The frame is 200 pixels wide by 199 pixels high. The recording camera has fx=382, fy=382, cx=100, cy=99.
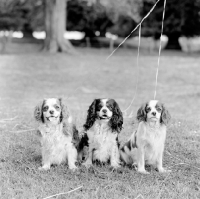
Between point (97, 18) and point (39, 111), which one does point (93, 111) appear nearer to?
point (39, 111)

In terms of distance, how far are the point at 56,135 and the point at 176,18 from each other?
3100 cm

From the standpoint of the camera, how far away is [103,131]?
570 centimetres

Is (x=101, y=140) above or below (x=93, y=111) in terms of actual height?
below

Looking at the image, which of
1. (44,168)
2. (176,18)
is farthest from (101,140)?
(176,18)

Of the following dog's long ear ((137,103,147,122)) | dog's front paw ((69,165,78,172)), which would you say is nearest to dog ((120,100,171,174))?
dog's long ear ((137,103,147,122))

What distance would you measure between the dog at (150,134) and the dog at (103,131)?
1.01 ft

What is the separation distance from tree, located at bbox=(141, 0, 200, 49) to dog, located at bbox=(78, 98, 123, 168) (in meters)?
29.4

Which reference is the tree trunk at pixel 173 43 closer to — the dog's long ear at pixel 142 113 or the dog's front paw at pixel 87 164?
the dog's front paw at pixel 87 164

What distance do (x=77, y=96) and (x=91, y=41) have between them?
30.1 metres

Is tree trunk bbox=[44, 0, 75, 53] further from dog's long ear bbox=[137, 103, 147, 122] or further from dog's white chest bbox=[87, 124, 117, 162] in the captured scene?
dog's long ear bbox=[137, 103, 147, 122]

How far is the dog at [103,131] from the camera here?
5566 mm

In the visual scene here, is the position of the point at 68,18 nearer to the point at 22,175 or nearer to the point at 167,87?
the point at 167,87

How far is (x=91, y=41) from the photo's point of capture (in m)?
44.2

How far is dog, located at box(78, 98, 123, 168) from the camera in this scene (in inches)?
219
